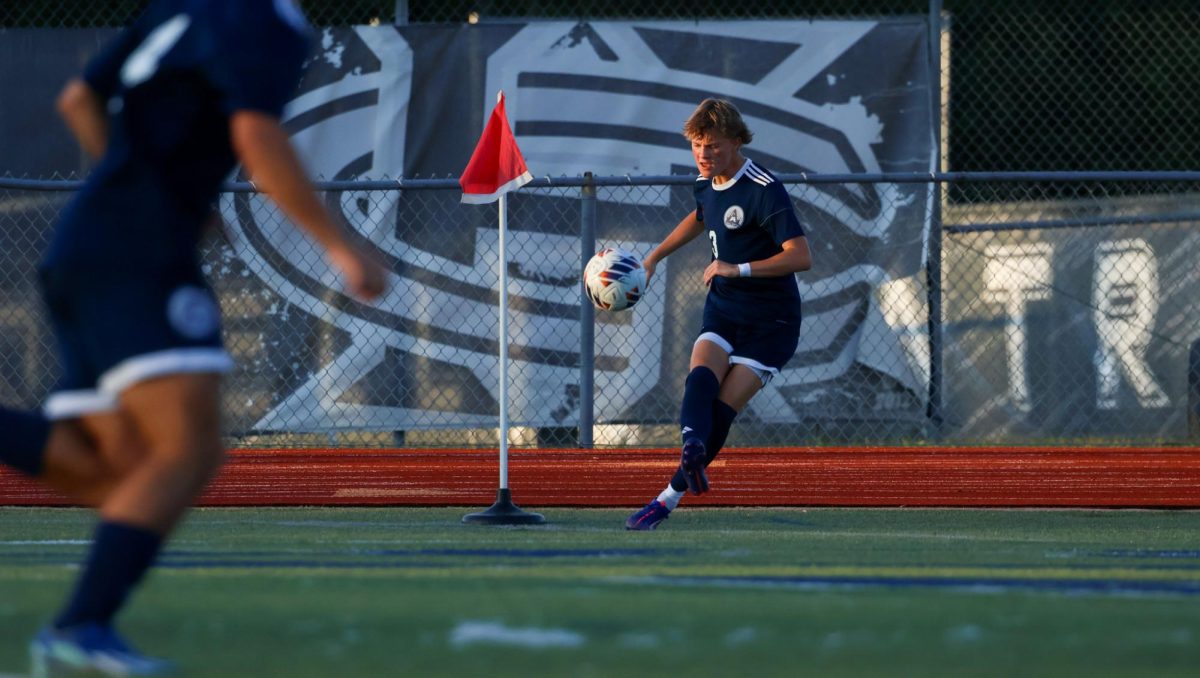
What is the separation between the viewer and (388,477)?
988cm

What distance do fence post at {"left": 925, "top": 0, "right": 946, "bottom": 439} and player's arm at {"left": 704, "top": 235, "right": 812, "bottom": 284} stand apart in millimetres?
2664

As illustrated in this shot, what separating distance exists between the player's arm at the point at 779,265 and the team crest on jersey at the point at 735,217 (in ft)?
0.78

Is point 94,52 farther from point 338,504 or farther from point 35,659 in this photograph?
point 35,659

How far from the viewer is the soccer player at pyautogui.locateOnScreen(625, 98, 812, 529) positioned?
8055mm

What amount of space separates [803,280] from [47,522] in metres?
4.79

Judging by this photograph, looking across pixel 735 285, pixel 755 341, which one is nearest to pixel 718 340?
pixel 755 341

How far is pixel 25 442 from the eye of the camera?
3.88 m

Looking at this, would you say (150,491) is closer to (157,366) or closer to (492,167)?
(157,366)

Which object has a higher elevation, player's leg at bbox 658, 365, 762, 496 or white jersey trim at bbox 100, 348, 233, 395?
white jersey trim at bbox 100, 348, 233, 395

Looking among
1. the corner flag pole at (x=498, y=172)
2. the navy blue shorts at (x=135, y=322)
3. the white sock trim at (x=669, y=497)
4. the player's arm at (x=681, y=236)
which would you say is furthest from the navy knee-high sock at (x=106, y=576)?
the player's arm at (x=681, y=236)

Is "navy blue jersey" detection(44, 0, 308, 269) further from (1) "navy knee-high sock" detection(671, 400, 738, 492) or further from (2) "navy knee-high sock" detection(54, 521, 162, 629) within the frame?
(1) "navy knee-high sock" detection(671, 400, 738, 492)

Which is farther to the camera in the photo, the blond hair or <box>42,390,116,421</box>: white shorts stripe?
the blond hair

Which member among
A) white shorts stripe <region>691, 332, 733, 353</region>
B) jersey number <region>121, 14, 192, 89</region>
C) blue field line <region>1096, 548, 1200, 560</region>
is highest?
jersey number <region>121, 14, 192, 89</region>

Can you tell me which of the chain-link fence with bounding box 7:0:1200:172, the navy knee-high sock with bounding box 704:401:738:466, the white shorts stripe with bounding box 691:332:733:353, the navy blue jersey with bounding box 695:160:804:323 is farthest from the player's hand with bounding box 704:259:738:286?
the chain-link fence with bounding box 7:0:1200:172
